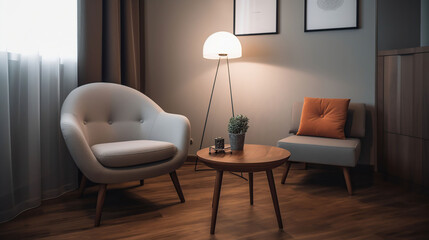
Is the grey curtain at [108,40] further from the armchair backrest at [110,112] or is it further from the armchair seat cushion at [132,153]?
the armchair seat cushion at [132,153]

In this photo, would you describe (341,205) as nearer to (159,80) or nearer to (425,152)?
(425,152)

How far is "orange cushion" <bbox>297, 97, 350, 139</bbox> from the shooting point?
2707mm

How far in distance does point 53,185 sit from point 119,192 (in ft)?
1.57

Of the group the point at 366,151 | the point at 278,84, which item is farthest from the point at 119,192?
the point at 366,151

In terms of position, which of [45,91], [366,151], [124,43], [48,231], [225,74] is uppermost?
[124,43]

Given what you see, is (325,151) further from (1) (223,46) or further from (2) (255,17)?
(2) (255,17)

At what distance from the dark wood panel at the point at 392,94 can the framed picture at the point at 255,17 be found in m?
1.10

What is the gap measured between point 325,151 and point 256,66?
4.16 ft

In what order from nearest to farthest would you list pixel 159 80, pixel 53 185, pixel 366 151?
pixel 53 185 < pixel 366 151 < pixel 159 80

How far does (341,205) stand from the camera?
7.06 feet

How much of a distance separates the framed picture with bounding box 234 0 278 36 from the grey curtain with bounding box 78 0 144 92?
3.44ft

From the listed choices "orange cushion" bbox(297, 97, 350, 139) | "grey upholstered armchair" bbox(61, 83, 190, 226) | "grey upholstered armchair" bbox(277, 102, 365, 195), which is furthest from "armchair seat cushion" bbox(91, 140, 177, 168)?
"orange cushion" bbox(297, 97, 350, 139)

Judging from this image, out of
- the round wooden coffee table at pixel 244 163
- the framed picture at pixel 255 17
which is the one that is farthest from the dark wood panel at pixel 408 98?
the round wooden coffee table at pixel 244 163

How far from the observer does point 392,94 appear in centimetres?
275
